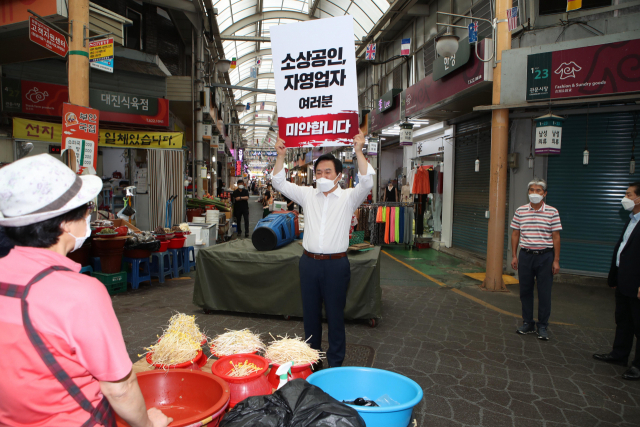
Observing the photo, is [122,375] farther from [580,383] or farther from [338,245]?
[580,383]

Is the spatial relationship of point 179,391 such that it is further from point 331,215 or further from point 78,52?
point 78,52

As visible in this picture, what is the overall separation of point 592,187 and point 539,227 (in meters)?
4.19

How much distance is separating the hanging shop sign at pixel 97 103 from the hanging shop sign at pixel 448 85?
7794 millimetres

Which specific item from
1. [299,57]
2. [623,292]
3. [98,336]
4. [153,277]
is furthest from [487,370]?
[153,277]

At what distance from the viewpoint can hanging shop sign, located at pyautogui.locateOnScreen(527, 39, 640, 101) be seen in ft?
22.5

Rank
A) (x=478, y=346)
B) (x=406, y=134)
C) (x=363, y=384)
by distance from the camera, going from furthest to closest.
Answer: (x=406, y=134) → (x=478, y=346) → (x=363, y=384)

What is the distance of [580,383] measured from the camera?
13.0 feet

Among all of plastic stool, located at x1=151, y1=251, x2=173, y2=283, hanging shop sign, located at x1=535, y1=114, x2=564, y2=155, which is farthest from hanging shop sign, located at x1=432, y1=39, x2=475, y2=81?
plastic stool, located at x1=151, y1=251, x2=173, y2=283

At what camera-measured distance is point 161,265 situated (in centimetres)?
765

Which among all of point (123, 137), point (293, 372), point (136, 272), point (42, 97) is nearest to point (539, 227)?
point (293, 372)

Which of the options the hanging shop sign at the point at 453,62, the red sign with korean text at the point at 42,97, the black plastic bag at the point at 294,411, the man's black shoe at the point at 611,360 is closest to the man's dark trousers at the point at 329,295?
the black plastic bag at the point at 294,411

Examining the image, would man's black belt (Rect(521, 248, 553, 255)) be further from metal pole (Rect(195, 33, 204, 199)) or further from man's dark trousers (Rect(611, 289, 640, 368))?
metal pole (Rect(195, 33, 204, 199))

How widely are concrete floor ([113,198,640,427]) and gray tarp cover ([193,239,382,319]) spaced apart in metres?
0.23

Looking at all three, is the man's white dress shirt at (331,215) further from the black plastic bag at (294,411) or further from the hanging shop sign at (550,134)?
the hanging shop sign at (550,134)
